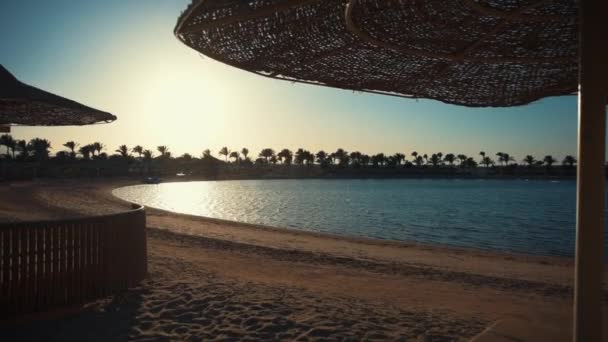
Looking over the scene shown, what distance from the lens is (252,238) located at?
46.8 ft

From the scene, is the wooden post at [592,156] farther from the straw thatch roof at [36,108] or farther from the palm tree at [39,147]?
the palm tree at [39,147]

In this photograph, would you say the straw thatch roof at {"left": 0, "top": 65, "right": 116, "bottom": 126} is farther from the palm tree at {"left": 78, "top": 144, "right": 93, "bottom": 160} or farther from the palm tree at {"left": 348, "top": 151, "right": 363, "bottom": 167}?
the palm tree at {"left": 348, "top": 151, "right": 363, "bottom": 167}

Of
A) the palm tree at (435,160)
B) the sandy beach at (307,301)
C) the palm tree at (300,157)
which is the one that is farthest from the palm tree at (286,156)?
the sandy beach at (307,301)

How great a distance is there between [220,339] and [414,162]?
168 m

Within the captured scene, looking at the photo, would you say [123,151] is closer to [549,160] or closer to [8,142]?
[8,142]

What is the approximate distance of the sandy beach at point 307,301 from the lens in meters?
4.02

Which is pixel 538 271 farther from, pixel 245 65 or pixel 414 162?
pixel 414 162

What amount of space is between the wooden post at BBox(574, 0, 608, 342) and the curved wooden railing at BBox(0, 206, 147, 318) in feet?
15.4

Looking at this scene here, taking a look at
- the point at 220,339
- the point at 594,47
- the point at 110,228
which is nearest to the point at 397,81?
the point at 594,47

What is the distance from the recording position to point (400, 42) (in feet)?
10.3

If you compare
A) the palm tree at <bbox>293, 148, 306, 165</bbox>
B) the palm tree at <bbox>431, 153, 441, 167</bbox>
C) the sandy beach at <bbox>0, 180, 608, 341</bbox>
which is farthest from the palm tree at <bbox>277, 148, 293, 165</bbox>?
the sandy beach at <bbox>0, 180, 608, 341</bbox>

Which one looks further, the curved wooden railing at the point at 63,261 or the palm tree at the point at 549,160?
the palm tree at the point at 549,160

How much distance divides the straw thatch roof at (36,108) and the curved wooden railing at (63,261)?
2060 mm

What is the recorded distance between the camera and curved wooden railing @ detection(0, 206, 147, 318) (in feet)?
13.1
